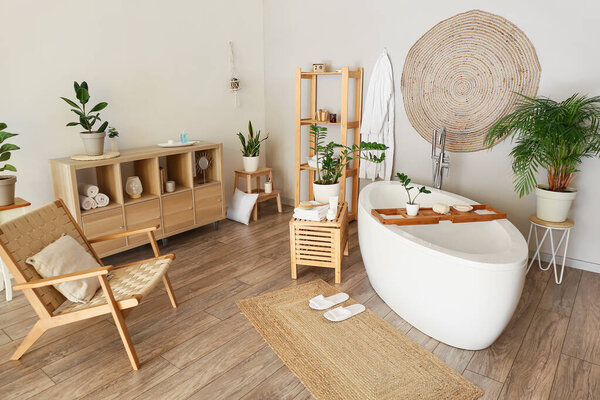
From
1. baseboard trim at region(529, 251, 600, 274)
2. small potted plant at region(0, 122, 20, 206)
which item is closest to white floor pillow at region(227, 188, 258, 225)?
small potted plant at region(0, 122, 20, 206)

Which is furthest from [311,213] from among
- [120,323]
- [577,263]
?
[577,263]

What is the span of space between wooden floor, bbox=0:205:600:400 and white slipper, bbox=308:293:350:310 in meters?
0.11

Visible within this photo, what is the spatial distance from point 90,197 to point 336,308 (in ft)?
6.39

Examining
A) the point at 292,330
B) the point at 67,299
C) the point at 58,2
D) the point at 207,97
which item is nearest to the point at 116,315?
the point at 67,299

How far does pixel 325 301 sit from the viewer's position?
2.68 metres

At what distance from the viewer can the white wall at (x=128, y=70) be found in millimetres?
3004

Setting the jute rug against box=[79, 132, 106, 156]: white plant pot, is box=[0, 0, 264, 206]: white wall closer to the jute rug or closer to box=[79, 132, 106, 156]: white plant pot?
box=[79, 132, 106, 156]: white plant pot

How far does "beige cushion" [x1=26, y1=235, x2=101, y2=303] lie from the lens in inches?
82.7

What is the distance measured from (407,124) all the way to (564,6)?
1423 millimetres

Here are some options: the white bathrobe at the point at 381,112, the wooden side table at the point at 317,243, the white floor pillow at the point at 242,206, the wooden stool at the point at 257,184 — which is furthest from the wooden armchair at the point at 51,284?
the white bathrobe at the point at 381,112

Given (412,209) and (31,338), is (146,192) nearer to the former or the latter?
(31,338)

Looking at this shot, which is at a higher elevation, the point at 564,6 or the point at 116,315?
the point at 564,6

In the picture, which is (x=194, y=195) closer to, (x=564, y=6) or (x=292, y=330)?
(x=292, y=330)

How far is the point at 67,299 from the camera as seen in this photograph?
7.11 feet
